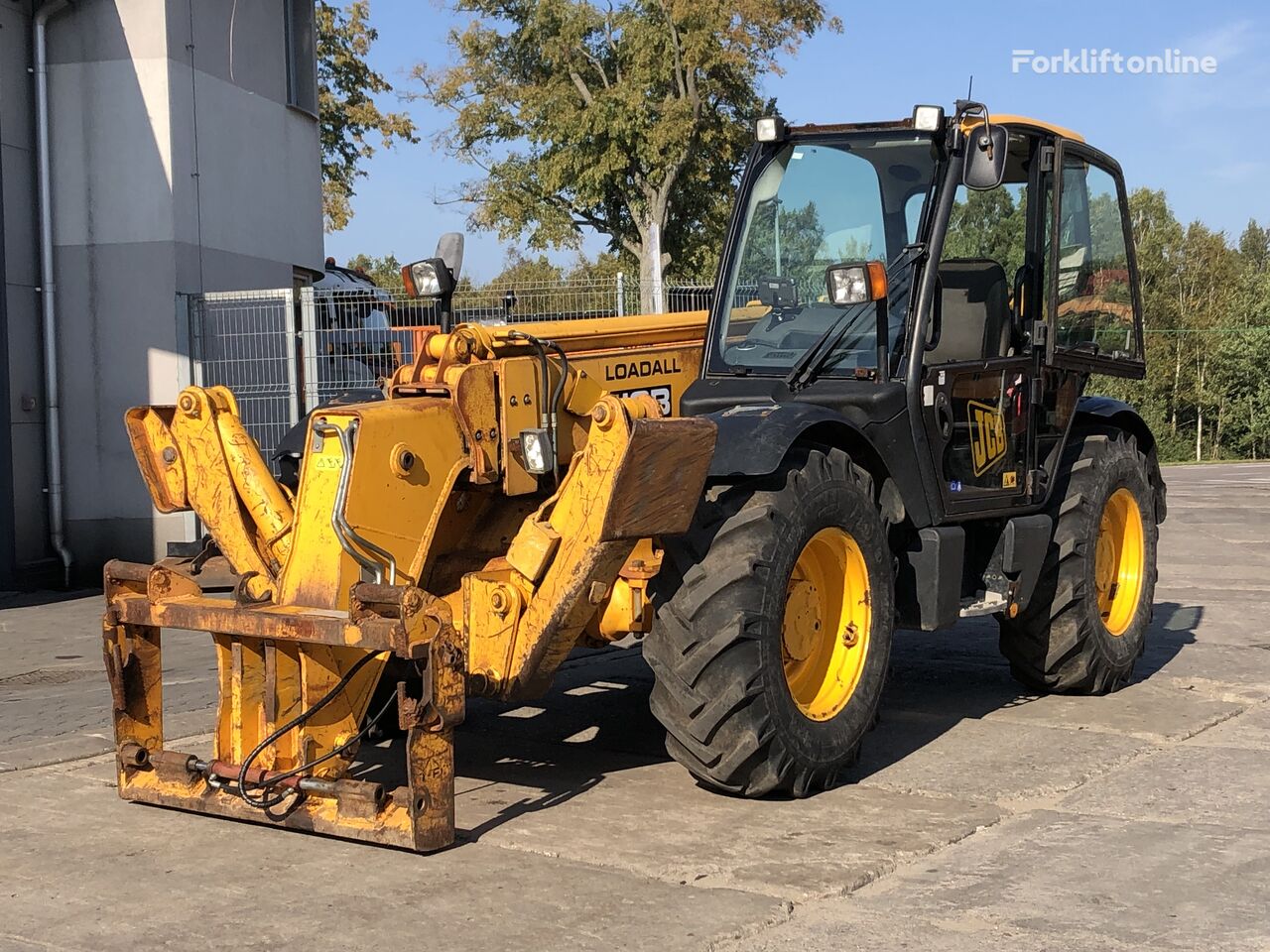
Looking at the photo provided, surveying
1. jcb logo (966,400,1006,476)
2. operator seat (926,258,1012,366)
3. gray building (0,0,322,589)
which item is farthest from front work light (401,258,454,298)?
gray building (0,0,322,589)

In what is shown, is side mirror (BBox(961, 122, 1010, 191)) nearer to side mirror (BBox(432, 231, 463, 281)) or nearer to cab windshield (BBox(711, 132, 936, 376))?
cab windshield (BBox(711, 132, 936, 376))

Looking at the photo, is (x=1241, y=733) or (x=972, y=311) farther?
(x=972, y=311)

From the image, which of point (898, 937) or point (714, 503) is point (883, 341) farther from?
point (898, 937)

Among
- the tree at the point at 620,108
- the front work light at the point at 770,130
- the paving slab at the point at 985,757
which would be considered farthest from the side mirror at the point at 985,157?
the tree at the point at 620,108

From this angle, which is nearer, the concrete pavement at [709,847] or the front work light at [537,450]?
the concrete pavement at [709,847]

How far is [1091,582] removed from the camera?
7750mm

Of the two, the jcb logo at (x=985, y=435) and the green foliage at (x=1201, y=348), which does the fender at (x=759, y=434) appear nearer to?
the jcb logo at (x=985, y=435)

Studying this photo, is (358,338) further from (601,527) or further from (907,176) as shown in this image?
(601,527)

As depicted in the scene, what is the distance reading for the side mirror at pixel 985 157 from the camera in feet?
21.7

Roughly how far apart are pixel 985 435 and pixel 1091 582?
3.52ft

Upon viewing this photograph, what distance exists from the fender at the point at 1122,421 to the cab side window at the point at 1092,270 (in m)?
0.28

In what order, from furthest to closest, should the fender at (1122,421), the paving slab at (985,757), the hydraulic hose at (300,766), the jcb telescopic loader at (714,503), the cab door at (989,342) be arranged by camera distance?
the fender at (1122,421)
the cab door at (989,342)
the paving slab at (985,757)
the jcb telescopic loader at (714,503)
the hydraulic hose at (300,766)

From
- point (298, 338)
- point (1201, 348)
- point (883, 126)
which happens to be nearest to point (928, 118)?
point (883, 126)

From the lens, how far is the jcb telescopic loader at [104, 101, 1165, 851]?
5.32 meters
